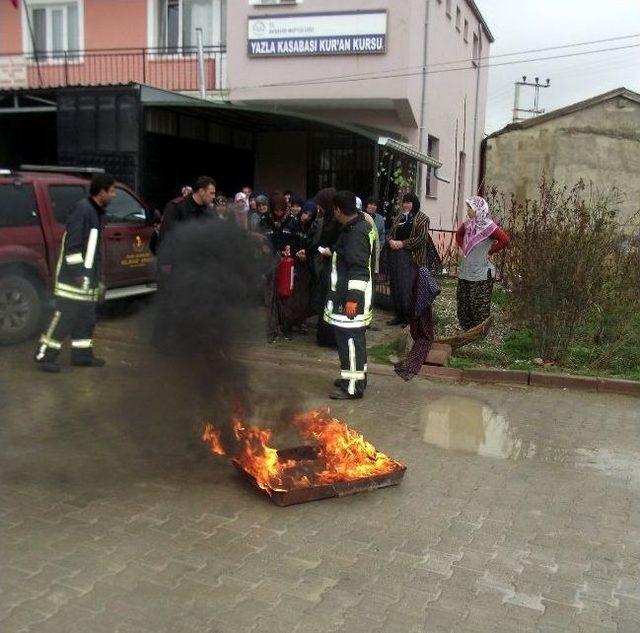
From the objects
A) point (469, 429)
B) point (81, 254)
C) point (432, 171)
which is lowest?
point (469, 429)

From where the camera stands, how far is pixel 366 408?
21.5ft

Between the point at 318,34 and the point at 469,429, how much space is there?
12.1 m

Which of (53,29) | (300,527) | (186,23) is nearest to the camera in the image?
(300,527)

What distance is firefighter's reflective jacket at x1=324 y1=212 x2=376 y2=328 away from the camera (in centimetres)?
655

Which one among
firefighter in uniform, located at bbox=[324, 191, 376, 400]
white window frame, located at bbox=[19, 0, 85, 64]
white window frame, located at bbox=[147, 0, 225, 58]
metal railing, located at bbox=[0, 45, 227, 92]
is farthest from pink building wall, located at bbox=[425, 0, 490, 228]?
firefighter in uniform, located at bbox=[324, 191, 376, 400]

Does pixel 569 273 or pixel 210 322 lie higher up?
pixel 569 273

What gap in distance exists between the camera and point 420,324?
7.89 meters

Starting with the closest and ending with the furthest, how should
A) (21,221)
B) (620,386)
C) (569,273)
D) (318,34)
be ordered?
(620,386) → (569,273) → (21,221) → (318,34)

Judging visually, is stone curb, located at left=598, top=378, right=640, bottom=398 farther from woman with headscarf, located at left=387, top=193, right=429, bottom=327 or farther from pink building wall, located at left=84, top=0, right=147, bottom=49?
pink building wall, located at left=84, top=0, right=147, bottom=49

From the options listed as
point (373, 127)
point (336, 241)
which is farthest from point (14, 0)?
point (336, 241)

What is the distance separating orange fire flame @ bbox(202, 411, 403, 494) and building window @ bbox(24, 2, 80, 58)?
16153mm

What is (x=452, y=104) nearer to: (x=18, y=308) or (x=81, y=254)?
(x=18, y=308)

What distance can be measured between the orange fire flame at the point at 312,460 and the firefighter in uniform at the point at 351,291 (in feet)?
5.32

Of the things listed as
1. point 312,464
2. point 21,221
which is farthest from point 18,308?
point 312,464
